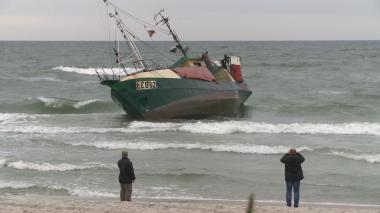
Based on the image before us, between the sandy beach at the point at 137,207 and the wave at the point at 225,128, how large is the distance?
13.8m

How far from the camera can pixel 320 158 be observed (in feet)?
73.4

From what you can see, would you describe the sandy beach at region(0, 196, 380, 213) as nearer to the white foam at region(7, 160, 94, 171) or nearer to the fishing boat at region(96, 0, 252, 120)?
the white foam at region(7, 160, 94, 171)

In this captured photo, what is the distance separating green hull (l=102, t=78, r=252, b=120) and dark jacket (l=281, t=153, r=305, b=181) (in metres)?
16.5

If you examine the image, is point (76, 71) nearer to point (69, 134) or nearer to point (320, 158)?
point (69, 134)

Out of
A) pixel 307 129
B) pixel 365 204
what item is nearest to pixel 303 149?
pixel 307 129

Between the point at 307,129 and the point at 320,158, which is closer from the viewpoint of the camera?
the point at 320,158

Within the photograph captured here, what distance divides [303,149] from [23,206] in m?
13.2

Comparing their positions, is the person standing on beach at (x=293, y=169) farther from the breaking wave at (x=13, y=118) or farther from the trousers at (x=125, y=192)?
the breaking wave at (x=13, y=118)

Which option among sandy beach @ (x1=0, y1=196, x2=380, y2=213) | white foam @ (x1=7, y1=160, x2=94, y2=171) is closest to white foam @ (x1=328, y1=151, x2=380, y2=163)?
sandy beach @ (x1=0, y1=196, x2=380, y2=213)

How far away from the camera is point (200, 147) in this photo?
2442cm

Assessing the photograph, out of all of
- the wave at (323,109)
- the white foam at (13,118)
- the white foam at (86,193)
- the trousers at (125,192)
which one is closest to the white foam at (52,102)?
the white foam at (13,118)

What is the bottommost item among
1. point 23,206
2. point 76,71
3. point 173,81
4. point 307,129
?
point 23,206

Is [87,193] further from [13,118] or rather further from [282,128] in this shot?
[13,118]

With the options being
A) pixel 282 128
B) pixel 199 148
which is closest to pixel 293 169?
pixel 199 148
